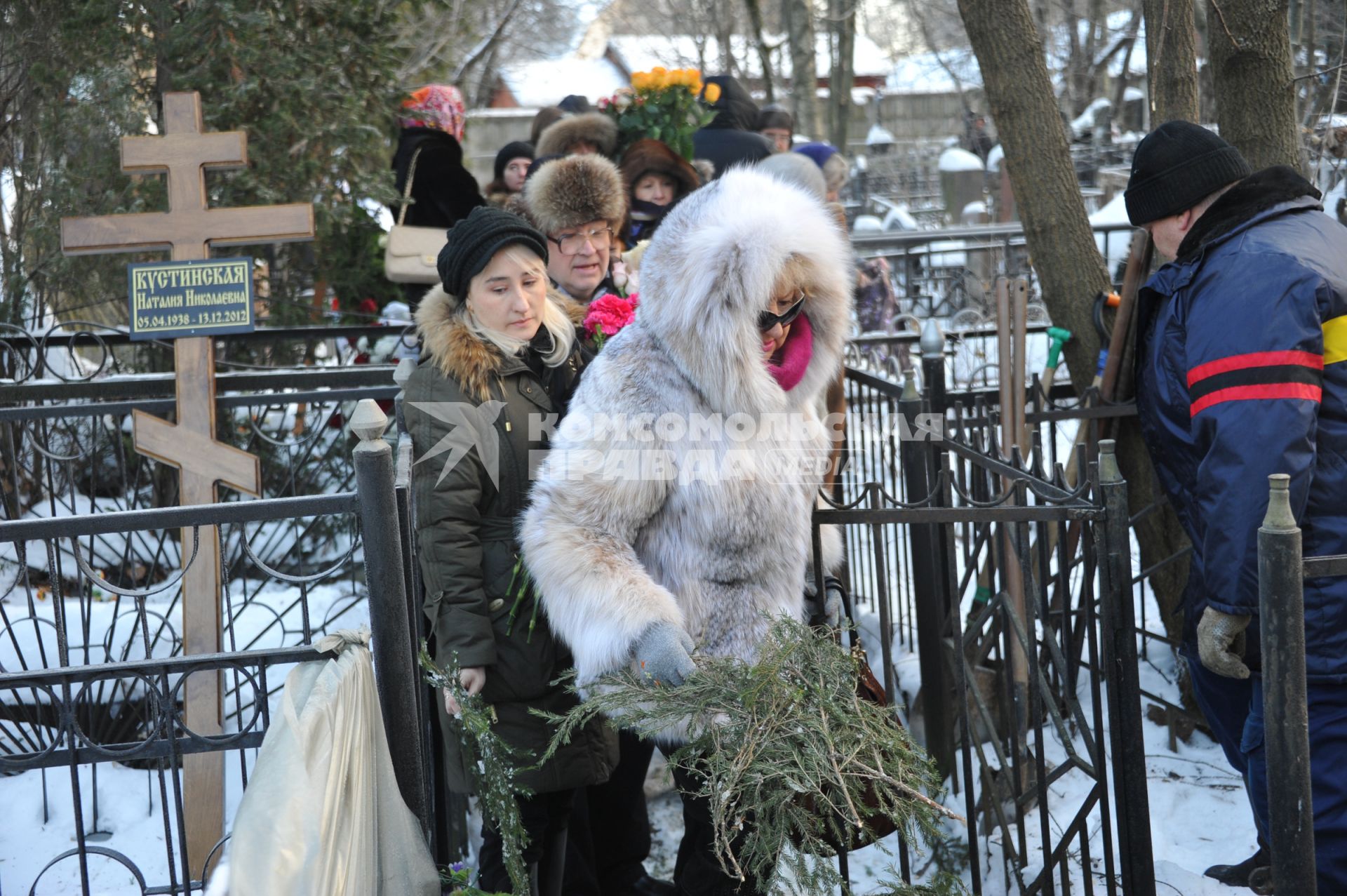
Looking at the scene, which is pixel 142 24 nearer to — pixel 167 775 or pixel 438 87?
pixel 438 87

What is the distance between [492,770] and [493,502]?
741 millimetres

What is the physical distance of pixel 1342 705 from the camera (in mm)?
2584

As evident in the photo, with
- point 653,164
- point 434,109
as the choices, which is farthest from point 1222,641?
point 434,109

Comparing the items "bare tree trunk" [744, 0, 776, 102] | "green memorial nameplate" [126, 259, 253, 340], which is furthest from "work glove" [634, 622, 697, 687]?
"bare tree trunk" [744, 0, 776, 102]

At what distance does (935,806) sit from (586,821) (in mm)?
1570

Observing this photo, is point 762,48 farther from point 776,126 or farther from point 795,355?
point 795,355

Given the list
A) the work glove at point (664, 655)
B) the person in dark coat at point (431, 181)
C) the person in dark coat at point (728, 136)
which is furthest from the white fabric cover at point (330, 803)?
the person in dark coat at point (728, 136)

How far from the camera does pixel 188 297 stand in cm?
387

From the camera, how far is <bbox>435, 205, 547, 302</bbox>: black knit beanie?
2941mm

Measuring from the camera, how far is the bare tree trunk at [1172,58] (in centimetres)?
414

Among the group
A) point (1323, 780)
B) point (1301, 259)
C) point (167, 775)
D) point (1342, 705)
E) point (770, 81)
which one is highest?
point (770, 81)

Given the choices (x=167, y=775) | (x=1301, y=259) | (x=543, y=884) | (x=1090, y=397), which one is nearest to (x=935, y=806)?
(x=543, y=884)

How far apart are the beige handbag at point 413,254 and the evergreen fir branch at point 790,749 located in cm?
393

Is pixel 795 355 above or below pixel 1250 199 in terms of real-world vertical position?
below
